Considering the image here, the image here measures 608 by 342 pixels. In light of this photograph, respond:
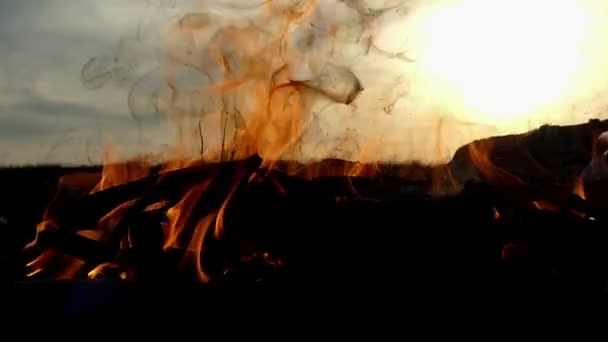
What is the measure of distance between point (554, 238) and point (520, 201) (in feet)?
0.98

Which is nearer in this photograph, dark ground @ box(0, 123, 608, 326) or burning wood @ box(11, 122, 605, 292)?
dark ground @ box(0, 123, 608, 326)

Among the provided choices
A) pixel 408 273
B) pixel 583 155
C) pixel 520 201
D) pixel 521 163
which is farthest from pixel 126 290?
pixel 583 155

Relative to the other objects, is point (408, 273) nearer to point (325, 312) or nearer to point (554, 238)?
point (325, 312)

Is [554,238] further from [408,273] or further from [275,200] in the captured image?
[275,200]

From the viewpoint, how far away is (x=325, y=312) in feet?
13.8

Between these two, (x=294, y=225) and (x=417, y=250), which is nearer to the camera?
(x=417, y=250)

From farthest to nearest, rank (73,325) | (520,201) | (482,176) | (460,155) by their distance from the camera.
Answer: (460,155) < (482,176) < (520,201) < (73,325)

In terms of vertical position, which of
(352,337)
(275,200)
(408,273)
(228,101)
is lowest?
(352,337)

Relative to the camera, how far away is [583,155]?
26.6 ft

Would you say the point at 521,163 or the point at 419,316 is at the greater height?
the point at 521,163

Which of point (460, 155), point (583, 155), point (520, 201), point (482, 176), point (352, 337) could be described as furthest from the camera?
point (583, 155)

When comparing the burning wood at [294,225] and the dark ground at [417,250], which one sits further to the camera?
the burning wood at [294,225]

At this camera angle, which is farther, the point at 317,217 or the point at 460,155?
the point at 460,155

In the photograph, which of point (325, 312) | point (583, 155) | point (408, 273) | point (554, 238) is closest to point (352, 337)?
point (325, 312)
